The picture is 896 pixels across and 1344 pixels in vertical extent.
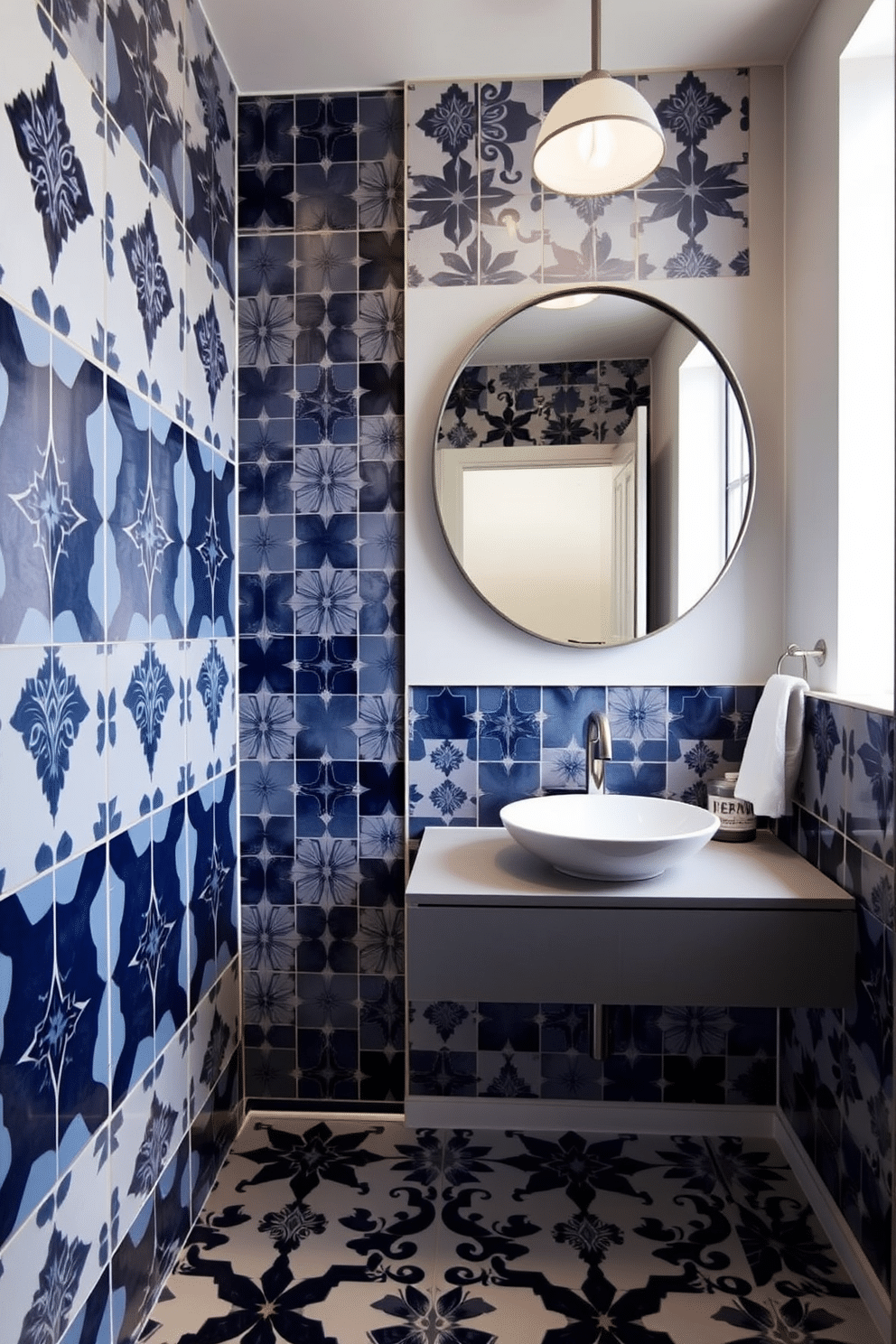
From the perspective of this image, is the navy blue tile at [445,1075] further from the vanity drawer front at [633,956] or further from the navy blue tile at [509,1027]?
the vanity drawer front at [633,956]

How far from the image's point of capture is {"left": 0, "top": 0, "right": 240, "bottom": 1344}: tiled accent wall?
1.14 metres

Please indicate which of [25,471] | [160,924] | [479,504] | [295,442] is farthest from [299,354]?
[160,924]

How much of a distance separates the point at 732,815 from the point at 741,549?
63 cm

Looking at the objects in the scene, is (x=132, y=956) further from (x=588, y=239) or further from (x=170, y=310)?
(x=588, y=239)

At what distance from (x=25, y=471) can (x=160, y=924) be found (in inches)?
34.0

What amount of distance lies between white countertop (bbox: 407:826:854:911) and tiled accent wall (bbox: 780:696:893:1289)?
0.25ft

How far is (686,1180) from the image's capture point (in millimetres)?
1941

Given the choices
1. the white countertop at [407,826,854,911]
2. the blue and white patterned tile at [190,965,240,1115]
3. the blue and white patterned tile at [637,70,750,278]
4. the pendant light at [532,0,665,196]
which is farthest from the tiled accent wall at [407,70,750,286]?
the blue and white patterned tile at [190,965,240,1115]

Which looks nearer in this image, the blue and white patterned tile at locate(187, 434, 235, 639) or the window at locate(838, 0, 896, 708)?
the window at locate(838, 0, 896, 708)

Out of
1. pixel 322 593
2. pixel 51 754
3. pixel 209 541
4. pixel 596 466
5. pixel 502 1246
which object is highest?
pixel 596 466

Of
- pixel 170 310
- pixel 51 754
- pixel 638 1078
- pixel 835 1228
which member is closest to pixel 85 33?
pixel 170 310

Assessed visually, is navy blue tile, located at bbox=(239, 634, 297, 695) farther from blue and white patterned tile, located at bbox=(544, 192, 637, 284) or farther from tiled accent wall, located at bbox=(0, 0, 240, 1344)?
blue and white patterned tile, located at bbox=(544, 192, 637, 284)

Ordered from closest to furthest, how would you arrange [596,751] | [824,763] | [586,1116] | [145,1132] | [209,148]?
[145,1132], [824,763], [209,148], [596,751], [586,1116]

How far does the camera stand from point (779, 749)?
1.86 meters
